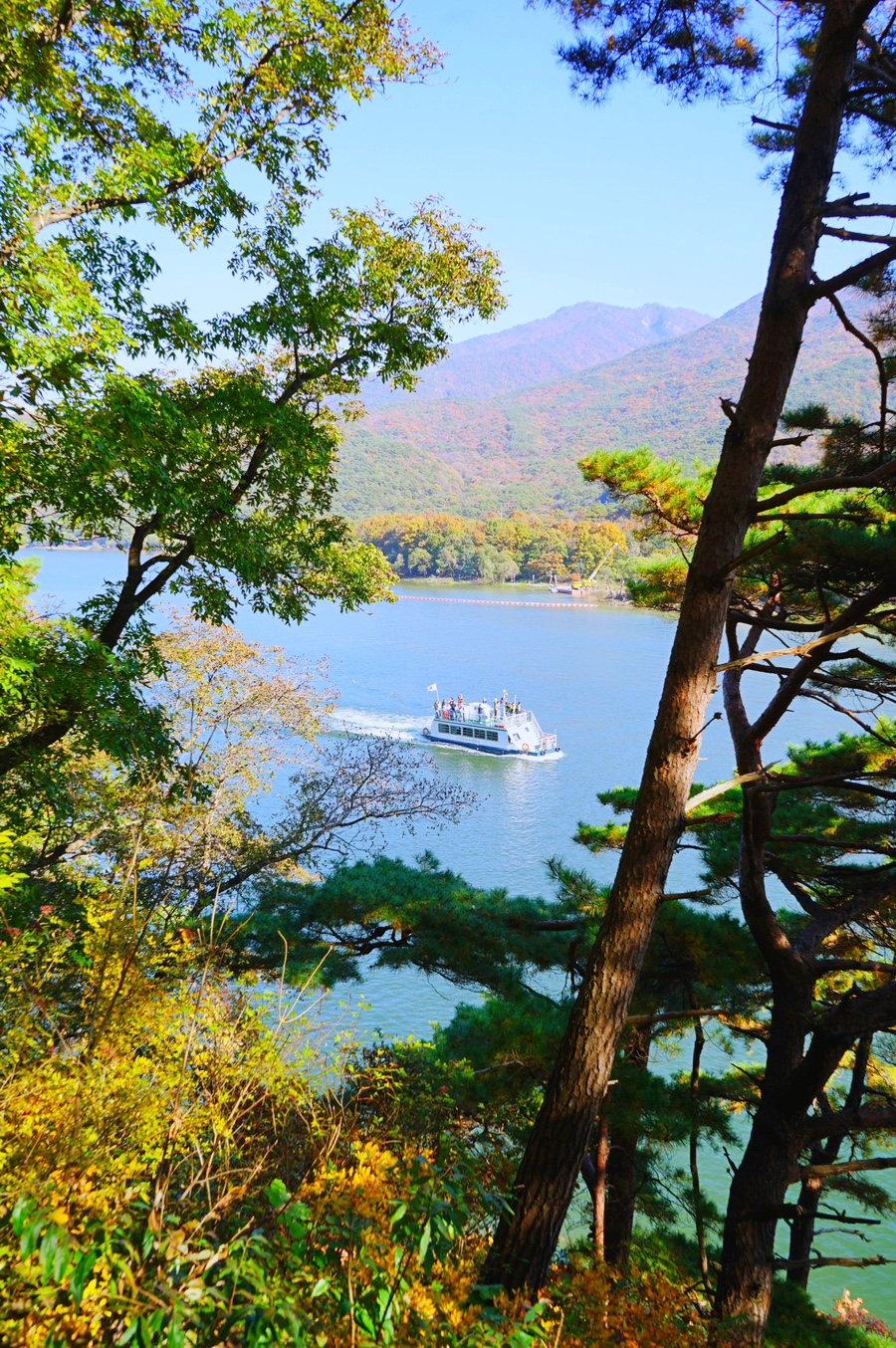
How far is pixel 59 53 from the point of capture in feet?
12.3

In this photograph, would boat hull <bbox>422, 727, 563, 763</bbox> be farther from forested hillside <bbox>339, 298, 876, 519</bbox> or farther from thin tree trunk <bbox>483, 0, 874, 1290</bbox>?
thin tree trunk <bbox>483, 0, 874, 1290</bbox>

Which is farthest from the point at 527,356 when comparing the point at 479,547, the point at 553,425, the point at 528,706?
the point at 528,706

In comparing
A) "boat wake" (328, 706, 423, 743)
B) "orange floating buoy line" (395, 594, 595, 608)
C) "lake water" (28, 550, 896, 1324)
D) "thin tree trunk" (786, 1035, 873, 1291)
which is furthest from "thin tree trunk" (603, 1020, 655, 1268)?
"orange floating buoy line" (395, 594, 595, 608)

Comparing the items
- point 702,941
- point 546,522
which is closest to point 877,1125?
point 702,941

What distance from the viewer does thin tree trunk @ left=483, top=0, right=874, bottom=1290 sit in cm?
203

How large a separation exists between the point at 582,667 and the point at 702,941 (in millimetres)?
25305

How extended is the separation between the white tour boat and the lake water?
43 centimetres

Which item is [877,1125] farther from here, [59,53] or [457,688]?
[457,688]

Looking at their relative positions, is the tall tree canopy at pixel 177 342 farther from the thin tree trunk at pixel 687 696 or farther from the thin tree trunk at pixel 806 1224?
the thin tree trunk at pixel 806 1224

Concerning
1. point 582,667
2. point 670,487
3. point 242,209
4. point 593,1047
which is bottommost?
point 582,667

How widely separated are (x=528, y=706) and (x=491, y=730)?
3462 millimetres

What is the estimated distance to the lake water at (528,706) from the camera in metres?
9.27

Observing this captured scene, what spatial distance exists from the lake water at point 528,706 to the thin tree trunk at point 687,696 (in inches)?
115

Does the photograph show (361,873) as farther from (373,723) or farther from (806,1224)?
(373,723)
